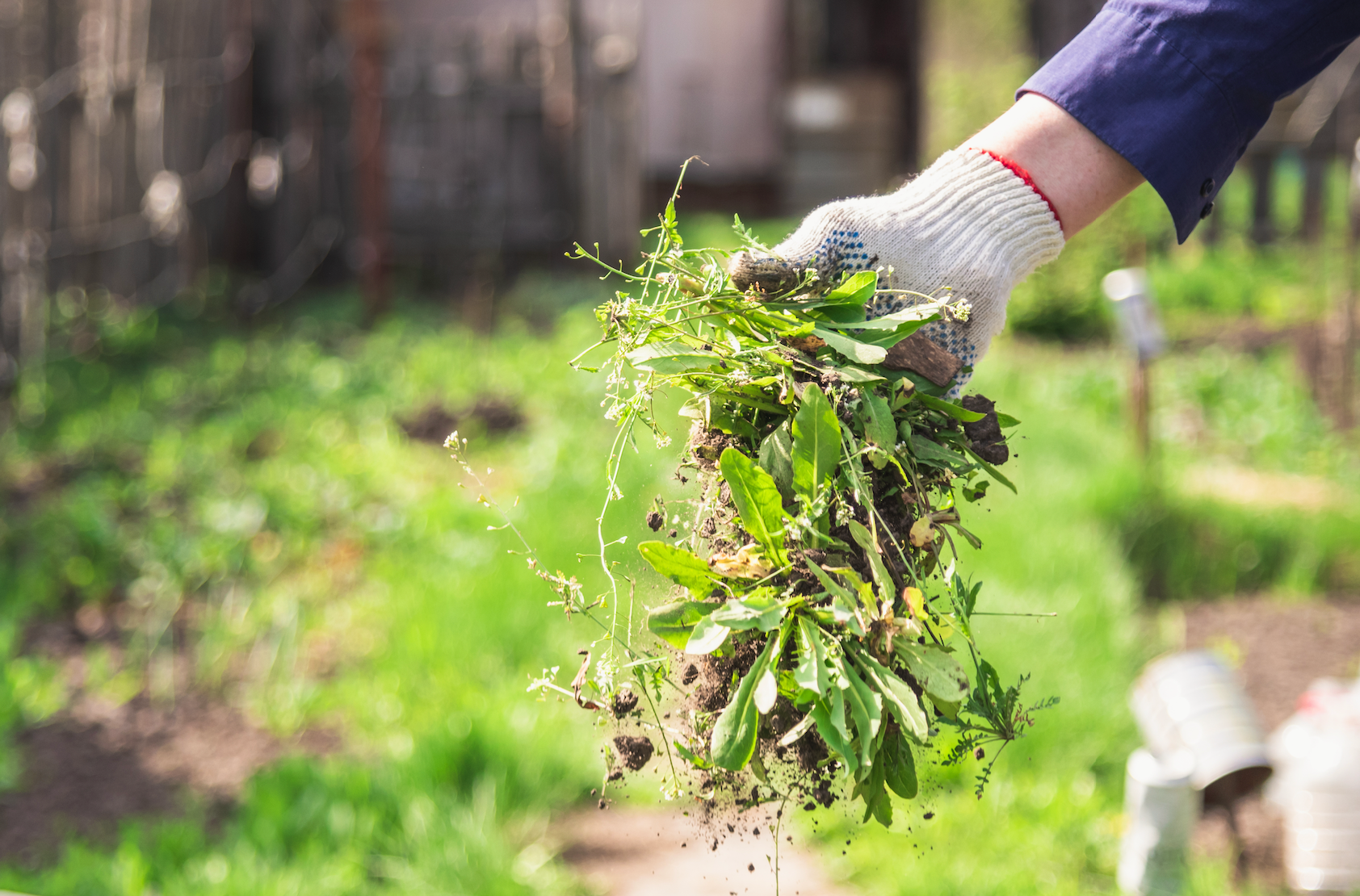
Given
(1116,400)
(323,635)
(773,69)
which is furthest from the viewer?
(773,69)

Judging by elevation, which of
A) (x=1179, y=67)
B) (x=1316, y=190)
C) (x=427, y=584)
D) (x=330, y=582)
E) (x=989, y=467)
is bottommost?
(x=330, y=582)

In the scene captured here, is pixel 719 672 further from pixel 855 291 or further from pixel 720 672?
pixel 855 291

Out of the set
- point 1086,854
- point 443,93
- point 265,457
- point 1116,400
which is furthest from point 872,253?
point 443,93

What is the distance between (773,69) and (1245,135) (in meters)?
9.58

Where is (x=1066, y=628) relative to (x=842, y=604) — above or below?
below

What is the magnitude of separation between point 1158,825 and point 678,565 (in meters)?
1.62

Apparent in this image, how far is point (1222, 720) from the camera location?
255 cm

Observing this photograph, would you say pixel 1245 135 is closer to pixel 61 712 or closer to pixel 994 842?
pixel 994 842

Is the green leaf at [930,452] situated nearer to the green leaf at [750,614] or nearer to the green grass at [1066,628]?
the green grass at [1066,628]

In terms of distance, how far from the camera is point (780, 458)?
3.90 feet

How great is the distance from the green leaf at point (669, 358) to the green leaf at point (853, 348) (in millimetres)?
119

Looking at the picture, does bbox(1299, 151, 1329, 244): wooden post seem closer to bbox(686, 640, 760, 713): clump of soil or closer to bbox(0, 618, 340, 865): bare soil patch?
bbox(0, 618, 340, 865): bare soil patch

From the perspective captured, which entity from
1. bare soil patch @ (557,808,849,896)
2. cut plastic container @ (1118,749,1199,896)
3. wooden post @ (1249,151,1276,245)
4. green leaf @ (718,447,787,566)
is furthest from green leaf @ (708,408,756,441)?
wooden post @ (1249,151,1276,245)

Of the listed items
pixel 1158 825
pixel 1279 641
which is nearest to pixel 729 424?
pixel 1158 825
